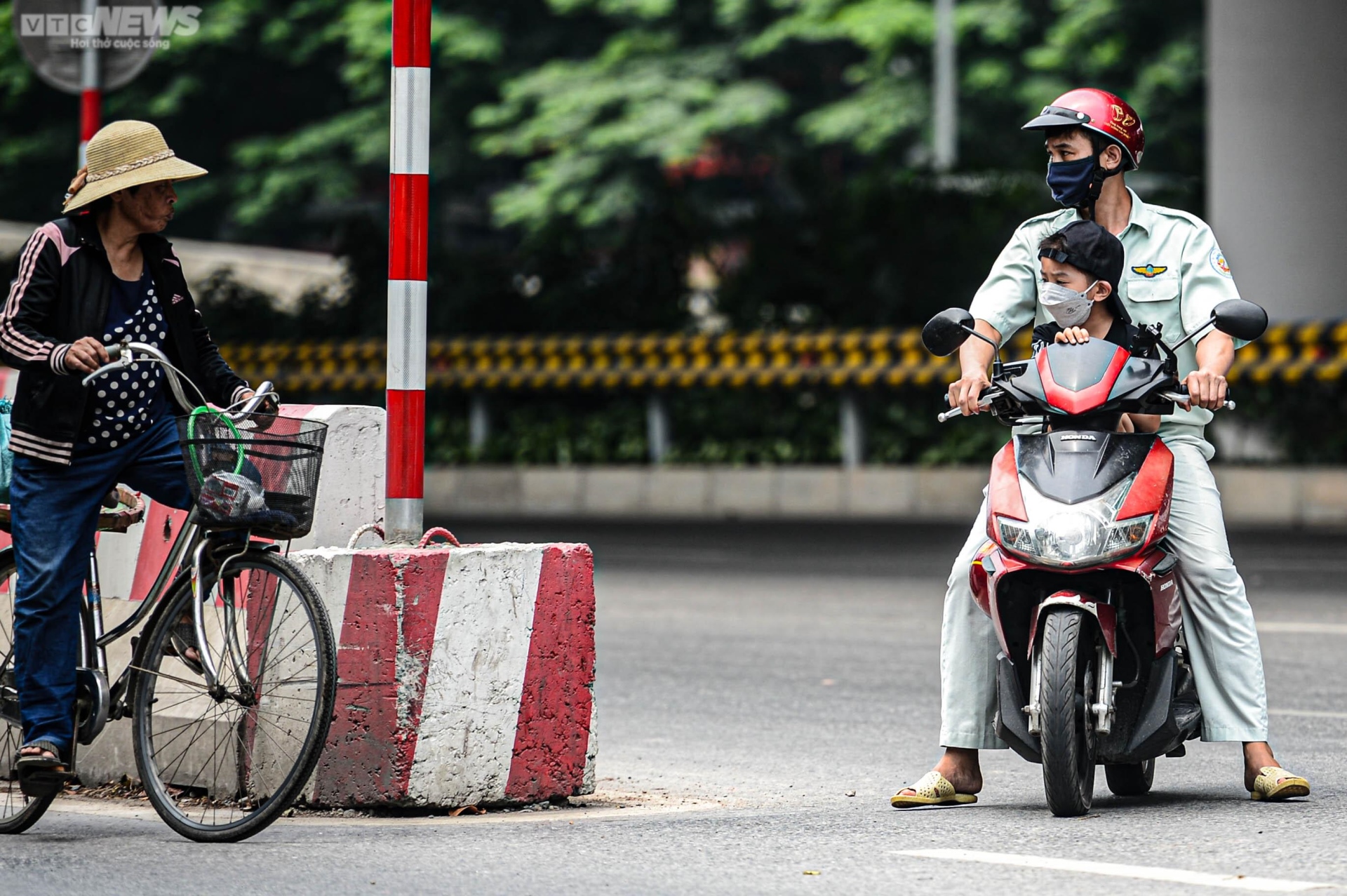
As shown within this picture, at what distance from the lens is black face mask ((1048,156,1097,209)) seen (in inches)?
222

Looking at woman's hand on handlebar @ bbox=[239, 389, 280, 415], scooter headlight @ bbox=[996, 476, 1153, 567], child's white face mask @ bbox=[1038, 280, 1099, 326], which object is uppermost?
child's white face mask @ bbox=[1038, 280, 1099, 326]

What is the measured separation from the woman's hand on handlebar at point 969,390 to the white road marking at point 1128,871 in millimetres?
1095

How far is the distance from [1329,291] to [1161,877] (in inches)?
608

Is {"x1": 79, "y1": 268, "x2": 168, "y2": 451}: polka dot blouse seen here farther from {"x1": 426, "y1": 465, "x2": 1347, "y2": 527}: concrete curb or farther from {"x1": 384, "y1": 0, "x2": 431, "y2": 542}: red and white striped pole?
{"x1": 426, "y1": 465, "x2": 1347, "y2": 527}: concrete curb

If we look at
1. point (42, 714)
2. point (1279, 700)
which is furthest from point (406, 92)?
point (1279, 700)

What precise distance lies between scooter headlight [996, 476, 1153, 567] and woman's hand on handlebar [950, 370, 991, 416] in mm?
317

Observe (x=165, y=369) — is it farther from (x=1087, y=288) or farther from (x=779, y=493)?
(x=779, y=493)

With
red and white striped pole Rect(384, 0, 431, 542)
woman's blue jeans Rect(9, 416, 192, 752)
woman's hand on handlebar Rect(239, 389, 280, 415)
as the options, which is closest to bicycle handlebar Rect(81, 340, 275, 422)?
woman's hand on handlebar Rect(239, 389, 280, 415)

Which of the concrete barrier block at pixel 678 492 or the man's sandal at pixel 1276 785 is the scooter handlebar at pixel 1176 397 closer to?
the man's sandal at pixel 1276 785

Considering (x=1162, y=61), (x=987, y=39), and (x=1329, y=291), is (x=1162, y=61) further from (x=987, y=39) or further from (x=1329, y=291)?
(x=1329, y=291)

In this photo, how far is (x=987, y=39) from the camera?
32.3 m

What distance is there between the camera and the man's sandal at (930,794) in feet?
19.2
